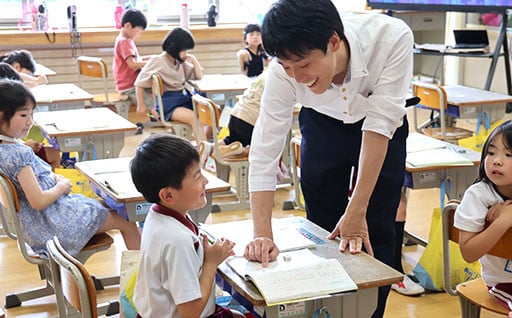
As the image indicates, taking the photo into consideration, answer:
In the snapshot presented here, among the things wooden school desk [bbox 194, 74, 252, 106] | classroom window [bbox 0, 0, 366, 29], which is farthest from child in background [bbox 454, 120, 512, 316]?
classroom window [bbox 0, 0, 366, 29]

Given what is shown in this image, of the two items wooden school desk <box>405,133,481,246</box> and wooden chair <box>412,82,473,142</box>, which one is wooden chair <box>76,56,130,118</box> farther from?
wooden school desk <box>405,133,481,246</box>

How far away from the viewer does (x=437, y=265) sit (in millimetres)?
3393

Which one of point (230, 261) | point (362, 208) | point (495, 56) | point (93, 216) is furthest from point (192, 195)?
point (495, 56)

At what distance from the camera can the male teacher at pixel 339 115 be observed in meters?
1.72

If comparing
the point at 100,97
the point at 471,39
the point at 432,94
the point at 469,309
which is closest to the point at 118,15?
the point at 100,97

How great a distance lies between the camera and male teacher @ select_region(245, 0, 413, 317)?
1.72 metres

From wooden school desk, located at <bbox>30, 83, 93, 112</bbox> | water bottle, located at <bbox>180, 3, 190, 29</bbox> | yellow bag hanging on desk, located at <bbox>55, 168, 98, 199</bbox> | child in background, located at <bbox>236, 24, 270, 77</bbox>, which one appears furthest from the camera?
water bottle, located at <bbox>180, 3, 190, 29</bbox>

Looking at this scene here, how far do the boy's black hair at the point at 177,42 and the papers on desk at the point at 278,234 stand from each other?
4.10 meters

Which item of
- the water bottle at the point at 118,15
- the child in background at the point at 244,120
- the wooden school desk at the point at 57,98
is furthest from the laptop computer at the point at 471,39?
the water bottle at the point at 118,15

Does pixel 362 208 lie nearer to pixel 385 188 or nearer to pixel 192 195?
pixel 385 188

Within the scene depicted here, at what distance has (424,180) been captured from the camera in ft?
11.6

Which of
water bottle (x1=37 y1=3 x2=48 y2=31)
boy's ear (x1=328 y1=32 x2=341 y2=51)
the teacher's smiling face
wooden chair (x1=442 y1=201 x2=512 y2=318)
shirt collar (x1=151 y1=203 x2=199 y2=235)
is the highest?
boy's ear (x1=328 y1=32 x2=341 y2=51)

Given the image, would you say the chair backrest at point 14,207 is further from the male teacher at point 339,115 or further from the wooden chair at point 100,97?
the wooden chair at point 100,97

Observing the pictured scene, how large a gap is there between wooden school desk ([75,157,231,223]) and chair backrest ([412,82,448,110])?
212 centimetres
